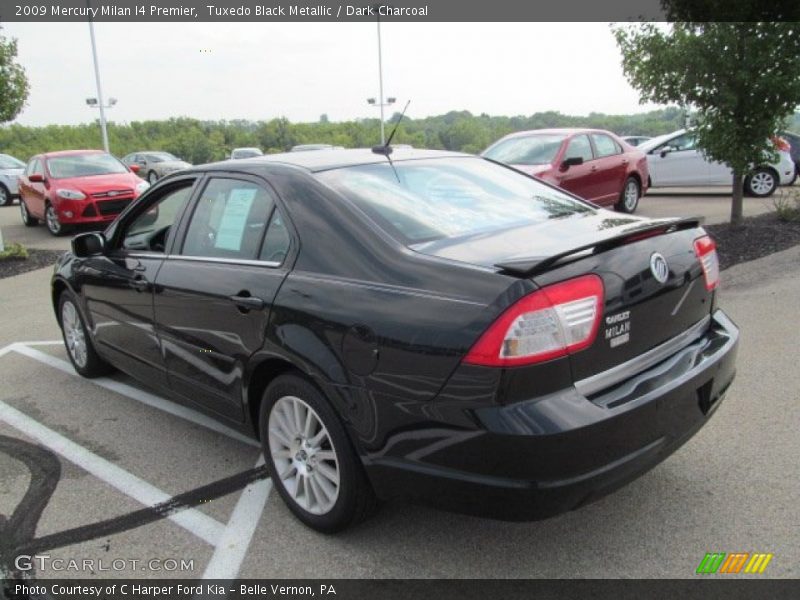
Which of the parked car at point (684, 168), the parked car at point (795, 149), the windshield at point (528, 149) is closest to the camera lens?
the windshield at point (528, 149)

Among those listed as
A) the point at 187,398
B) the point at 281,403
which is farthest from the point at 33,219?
the point at 281,403

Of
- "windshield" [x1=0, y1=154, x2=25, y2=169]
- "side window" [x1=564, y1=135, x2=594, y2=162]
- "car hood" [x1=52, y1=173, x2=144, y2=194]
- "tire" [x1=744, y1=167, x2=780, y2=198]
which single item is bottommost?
"tire" [x1=744, y1=167, x2=780, y2=198]

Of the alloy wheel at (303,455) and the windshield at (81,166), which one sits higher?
the windshield at (81,166)

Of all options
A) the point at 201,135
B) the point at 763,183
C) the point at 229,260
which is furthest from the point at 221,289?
A: the point at 201,135

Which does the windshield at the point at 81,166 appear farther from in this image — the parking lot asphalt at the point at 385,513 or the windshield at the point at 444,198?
the windshield at the point at 444,198

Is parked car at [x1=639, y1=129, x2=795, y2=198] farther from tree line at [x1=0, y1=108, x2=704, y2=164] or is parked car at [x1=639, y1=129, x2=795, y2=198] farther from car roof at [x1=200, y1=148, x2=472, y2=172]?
tree line at [x1=0, y1=108, x2=704, y2=164]

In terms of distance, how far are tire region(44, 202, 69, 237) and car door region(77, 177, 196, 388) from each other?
9.71 metres

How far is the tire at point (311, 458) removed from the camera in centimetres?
278

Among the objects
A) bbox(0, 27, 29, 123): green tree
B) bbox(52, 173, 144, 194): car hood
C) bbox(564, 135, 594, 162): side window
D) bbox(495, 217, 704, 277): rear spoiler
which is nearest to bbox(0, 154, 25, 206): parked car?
bbox(52, 173, 144, 194): car hood

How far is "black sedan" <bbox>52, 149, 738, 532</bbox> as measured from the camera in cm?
231

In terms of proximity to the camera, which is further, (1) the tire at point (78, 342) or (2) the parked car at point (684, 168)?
(2) the parked car at point (684, 168)

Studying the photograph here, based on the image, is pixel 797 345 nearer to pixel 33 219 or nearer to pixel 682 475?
pixel 682 475

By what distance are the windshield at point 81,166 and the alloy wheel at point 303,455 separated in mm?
12462

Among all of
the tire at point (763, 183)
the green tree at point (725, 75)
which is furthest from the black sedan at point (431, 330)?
the tire at point (763, 183)
